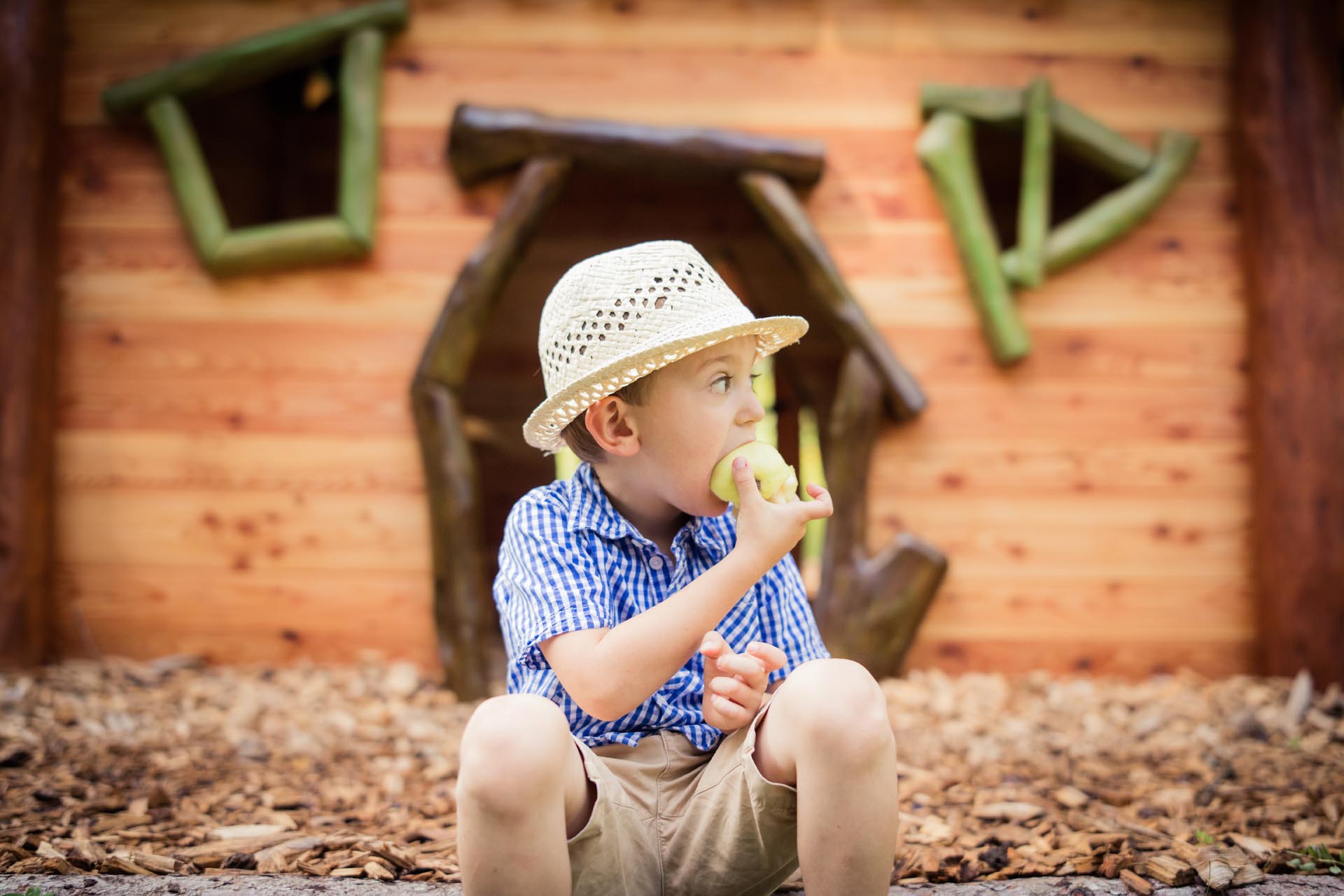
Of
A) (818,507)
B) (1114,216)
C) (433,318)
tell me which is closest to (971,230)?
(1114,216)

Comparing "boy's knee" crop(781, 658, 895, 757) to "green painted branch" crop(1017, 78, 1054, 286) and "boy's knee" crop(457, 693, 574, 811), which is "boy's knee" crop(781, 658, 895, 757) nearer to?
"boy's knee" crop(457, 693, 574, 811)

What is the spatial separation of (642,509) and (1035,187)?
7.72 feet

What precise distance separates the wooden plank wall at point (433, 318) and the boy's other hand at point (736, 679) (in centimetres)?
Answer: 199

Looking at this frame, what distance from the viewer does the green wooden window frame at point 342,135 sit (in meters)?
3.18

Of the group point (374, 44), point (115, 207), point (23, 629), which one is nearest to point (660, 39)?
point (374, 44)

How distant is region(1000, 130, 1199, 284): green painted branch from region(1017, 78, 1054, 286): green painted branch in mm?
30

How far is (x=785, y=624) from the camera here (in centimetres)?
154

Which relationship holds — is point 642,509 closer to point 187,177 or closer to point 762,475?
point 762,475

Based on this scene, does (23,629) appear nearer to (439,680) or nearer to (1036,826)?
(439,680)

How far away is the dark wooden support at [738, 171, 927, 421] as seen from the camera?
3150mm

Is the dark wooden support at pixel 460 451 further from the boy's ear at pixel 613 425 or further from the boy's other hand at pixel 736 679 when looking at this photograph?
the boy's other hand at pixel 736 679

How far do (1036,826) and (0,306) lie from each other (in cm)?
336

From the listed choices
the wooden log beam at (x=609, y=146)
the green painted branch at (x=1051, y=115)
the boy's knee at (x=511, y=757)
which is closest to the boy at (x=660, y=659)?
the boy's knee at (x=511, y=757)

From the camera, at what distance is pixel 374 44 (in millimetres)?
3225
